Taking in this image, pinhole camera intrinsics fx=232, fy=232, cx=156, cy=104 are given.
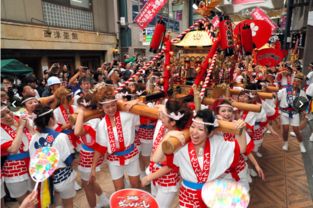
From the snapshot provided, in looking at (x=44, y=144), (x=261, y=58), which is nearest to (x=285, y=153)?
(x=261, y=58)

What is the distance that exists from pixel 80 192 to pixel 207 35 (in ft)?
11.0

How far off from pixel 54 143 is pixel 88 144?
24.6 inches

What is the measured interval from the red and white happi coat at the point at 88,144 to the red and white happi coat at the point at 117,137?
0.08 meters

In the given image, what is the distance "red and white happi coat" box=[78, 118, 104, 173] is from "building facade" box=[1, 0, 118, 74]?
7632 millimetres

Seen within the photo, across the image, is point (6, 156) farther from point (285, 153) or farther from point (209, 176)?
point (285, 153)

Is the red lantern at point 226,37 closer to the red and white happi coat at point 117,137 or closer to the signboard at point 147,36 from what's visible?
the red and white happi coat at point 117,137

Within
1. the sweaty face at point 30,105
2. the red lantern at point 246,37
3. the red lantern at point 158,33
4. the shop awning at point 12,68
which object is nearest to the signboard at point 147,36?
the shop awning at point 12,68

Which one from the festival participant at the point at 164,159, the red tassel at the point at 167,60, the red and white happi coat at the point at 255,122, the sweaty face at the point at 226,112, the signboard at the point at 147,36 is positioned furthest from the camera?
the signboard at the point at 147,36

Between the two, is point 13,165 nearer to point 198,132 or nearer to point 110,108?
point 110,108

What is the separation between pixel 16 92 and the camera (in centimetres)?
516

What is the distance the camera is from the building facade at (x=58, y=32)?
9.09 meters

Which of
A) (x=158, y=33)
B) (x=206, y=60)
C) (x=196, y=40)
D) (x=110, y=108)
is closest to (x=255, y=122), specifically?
(x=206, y=60)

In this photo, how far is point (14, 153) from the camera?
2.67 metres

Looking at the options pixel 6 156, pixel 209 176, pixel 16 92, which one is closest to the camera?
pixel 209 176
